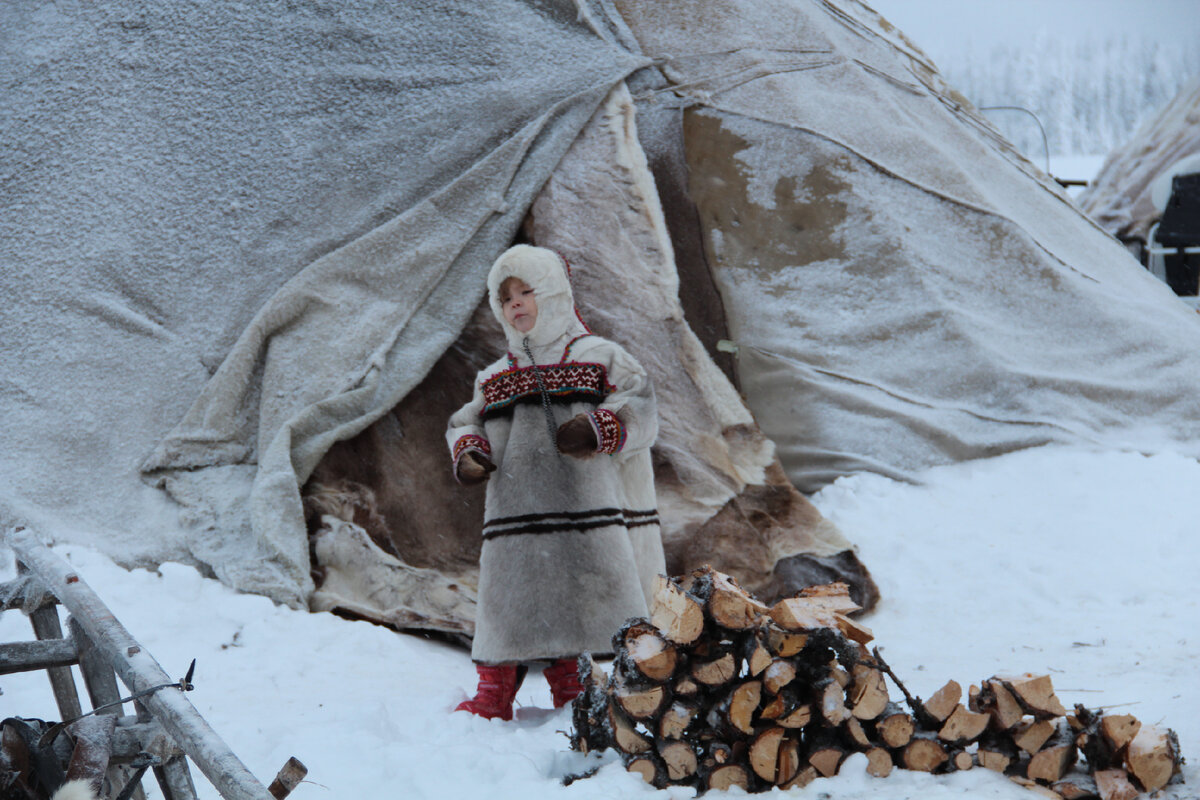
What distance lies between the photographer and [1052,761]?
1867 mm

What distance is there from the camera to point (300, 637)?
2.85m

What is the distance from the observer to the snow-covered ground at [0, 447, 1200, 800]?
2.01 metres

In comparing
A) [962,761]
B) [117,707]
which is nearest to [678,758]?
[962,761]

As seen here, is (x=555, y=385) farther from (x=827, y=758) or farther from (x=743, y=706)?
(x=827, y=758)

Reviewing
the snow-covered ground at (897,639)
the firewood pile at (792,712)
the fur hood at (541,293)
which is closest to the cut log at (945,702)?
the firewood pile at (792,712)

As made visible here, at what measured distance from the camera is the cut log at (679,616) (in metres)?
1.95

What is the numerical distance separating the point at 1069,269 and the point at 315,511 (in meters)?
→ 3.24

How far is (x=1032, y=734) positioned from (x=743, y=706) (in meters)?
0.52

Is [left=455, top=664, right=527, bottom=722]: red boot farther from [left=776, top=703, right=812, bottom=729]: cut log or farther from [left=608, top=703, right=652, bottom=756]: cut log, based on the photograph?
[left=776, top=703, right=812, bottom=729]: cut log

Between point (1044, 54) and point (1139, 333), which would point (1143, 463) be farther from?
point (1044, 54)

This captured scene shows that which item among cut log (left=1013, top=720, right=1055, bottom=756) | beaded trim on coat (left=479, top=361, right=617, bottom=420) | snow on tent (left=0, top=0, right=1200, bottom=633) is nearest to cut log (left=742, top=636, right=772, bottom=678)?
cut log (left=1013, top=720, right=1055, bottom=756)

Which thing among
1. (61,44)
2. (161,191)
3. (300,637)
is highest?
(61,44)

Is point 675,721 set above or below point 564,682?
above

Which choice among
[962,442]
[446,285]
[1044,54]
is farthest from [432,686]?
[1044,54]
